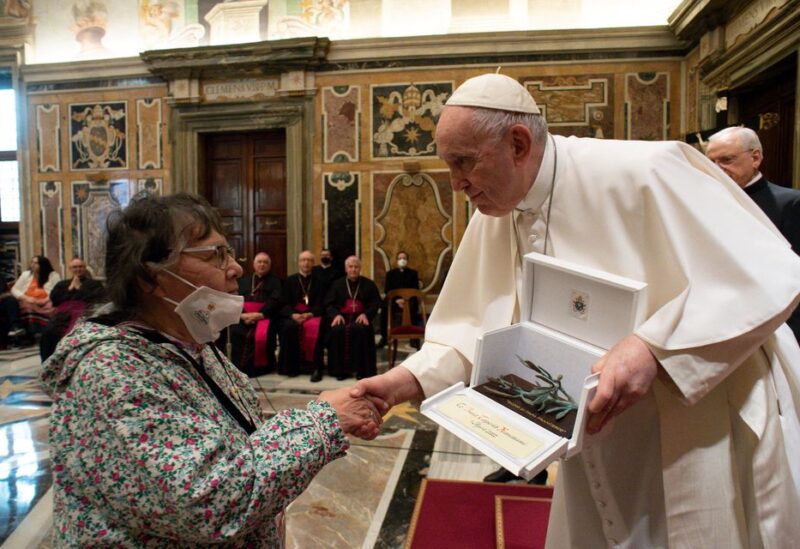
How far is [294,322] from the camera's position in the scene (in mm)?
6129

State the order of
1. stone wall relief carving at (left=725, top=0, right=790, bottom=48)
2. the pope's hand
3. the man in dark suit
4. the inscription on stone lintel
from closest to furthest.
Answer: the pope's hand, the man in dark suit, stone wall relief carving at (left=725, top=0, right=790, bottom=48), the inscription on stone lintel

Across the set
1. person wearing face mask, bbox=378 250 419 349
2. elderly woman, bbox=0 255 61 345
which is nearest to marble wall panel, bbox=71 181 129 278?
elderly woman, bbox=0 255 61 345

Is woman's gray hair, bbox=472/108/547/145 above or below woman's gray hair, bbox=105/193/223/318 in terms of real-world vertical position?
above

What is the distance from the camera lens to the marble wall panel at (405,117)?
26.2ft

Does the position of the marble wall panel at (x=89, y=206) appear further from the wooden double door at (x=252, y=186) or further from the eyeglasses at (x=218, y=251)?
the eyeglasses at (x=218, y=251)

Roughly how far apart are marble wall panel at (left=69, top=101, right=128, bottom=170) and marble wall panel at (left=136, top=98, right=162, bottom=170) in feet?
0.84

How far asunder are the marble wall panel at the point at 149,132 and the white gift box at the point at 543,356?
884 cm

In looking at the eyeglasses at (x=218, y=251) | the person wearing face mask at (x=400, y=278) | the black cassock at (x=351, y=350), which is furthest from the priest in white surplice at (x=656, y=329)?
the person wearing face mask at (x=400, y=278)

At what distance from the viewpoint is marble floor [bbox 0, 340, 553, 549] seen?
103 inches

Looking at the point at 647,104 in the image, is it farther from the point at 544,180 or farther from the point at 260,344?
the point at 544,180

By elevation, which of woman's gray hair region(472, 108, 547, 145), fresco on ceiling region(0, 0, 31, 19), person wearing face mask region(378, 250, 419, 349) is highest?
fresco on ceiling region(0, 0, 31, 19)

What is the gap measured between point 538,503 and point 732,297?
199 centimetres

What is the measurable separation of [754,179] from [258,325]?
16.1 feet

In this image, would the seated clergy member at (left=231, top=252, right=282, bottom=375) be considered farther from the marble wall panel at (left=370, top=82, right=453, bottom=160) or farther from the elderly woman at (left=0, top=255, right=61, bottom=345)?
the elderly woman at (left=0, top=255, right=61, bottom=345)
